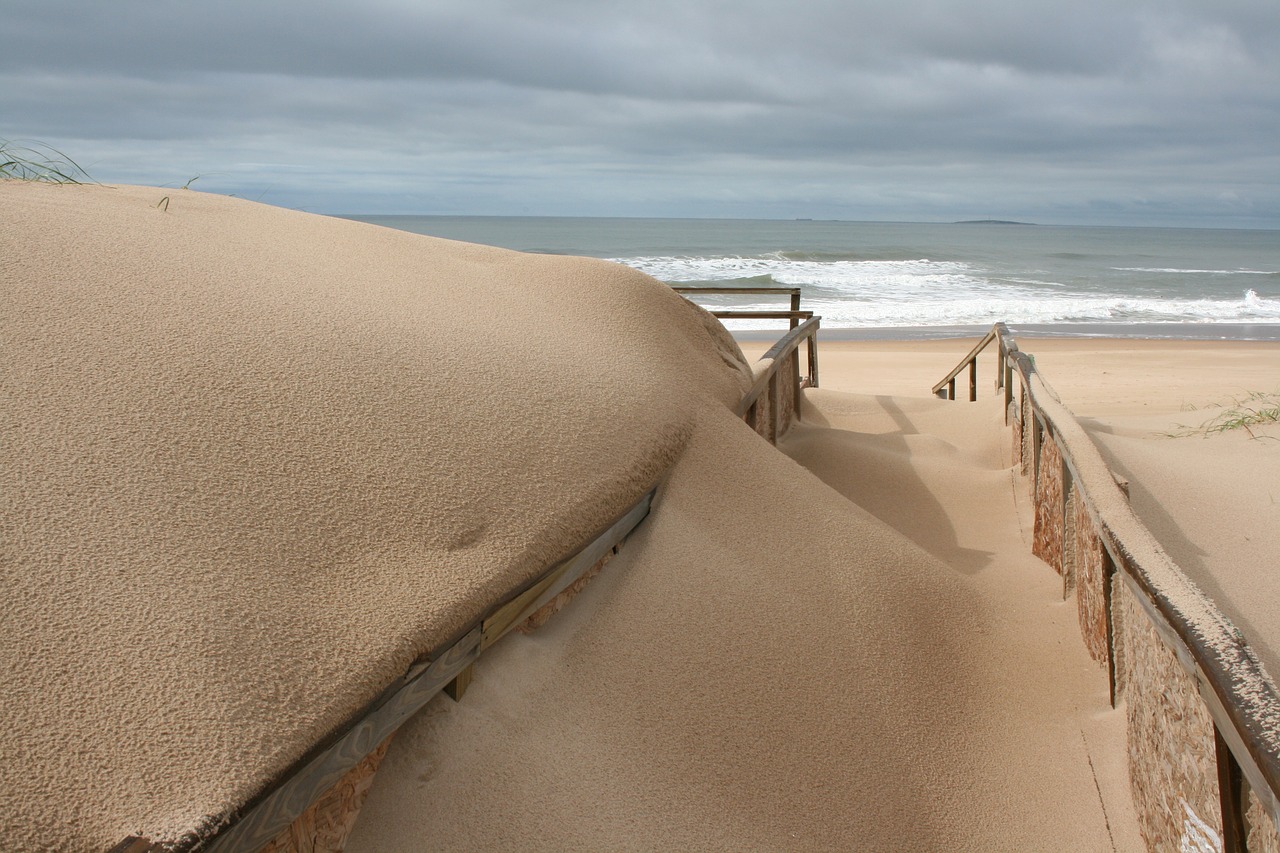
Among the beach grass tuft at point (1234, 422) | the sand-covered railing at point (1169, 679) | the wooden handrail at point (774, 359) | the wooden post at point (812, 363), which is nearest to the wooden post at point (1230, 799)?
the sand-covered railing at point (1169, 679)

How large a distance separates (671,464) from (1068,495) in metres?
1.60

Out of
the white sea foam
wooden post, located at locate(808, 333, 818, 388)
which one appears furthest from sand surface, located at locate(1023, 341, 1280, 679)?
the white sea foam

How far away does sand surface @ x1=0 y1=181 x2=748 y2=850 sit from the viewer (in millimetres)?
1570

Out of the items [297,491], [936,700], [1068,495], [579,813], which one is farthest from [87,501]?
[1068,495]

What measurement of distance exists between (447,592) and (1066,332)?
18702 millimetres

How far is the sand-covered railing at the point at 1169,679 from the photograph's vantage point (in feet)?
5.44

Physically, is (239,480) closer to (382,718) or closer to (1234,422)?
(382,718)

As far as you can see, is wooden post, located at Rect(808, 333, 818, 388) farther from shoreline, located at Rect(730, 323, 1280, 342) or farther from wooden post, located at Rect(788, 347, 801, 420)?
shoreline, located at Rect(730, 323, 1280, 342)

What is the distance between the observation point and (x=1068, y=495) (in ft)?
11.8

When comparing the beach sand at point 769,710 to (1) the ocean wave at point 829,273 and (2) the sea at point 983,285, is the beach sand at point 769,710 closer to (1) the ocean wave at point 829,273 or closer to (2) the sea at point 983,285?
(2) the sea at point 983,285

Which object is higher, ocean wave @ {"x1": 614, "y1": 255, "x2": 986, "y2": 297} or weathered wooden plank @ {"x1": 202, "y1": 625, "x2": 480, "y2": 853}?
weathered wooden plank @ {"x1": 202, "y1": 625, "x2": 480, "y2": 853}

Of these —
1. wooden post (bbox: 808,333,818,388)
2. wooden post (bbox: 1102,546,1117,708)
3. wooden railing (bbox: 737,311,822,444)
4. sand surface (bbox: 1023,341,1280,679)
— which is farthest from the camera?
wooden post (bbox: 808,333,818,388)

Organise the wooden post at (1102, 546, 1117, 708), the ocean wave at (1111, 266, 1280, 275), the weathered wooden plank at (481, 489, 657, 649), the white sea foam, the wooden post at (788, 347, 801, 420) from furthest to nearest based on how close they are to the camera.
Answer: the ocean wave at (1111, 266, 1280, 275) → the white sea foam → the wooden post at (788, 347, 801, 420) → the wooden post at (1102, 546, 1117, 708) → the weathered wooden plank at (481, 489, 657, 649)

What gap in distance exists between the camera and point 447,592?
6.94ft
